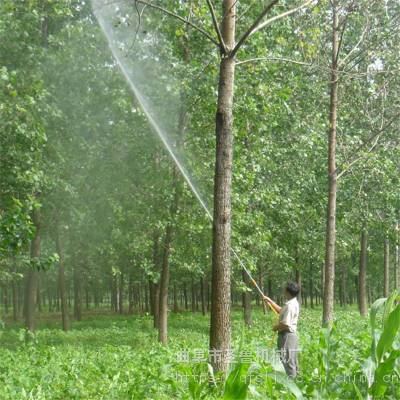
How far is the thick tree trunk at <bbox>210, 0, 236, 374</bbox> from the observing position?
630 cm

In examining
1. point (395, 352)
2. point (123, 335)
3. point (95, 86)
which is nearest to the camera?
point (395, 352)

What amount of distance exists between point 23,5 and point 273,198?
8.47 metres

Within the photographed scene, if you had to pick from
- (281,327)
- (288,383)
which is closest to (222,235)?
(281,327)

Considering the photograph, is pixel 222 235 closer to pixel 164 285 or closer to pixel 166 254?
pixel 166 254

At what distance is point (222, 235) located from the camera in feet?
21.0

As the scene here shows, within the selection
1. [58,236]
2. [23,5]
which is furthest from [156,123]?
[58,236]

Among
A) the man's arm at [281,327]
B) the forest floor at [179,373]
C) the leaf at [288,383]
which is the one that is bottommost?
the forest floor at [179,373]

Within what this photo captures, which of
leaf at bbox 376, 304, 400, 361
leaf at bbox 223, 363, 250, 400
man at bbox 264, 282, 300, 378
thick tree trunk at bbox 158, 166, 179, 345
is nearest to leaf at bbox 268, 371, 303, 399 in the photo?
leaf at bbox 223, 363, 250, 400

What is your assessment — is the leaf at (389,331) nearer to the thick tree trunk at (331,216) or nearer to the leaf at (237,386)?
the leaf at (237,386)

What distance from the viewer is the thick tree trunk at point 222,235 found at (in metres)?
6.30

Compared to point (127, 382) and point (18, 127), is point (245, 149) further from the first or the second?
point (127, 382)

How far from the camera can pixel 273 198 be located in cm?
1584

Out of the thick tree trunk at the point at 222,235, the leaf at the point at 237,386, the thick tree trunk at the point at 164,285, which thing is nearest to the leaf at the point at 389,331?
the leaf at the point at 237,386

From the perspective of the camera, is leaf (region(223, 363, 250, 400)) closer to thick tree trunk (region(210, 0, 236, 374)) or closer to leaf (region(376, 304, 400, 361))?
leaf (region(376, 304, 400, 361))
